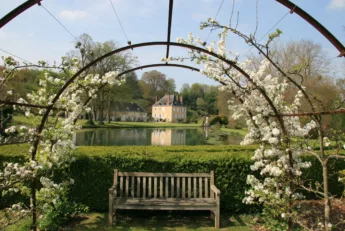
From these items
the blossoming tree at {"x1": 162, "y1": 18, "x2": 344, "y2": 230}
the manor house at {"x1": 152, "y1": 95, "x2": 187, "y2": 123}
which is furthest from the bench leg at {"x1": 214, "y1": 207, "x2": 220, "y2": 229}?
the manor house at {"x1": 152, "y1": 95, "x2": 187, "y2": 123}

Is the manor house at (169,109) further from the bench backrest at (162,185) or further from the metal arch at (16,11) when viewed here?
the metal arch at (16,11)

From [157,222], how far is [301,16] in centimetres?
430

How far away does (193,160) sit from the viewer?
19.3 feet

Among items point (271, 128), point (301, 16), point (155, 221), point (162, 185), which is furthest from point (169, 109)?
point (301, 16)

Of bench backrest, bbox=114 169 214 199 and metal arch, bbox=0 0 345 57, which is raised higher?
metal arch, bbox=0 0 345 57

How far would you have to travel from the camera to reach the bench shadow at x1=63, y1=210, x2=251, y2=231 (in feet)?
16.6

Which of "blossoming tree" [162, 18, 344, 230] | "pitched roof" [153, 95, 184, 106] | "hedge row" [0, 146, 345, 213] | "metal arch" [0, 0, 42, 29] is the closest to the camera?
"metal arch" [0, 0, 42, 29]

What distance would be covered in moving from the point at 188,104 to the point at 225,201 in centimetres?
6960

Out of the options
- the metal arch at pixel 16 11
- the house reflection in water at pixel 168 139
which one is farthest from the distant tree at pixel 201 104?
the metal arch at pixel 16 11

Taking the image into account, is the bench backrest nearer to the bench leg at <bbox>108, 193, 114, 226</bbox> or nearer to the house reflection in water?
the bench leg at <bbox>108, 193, 114, 226</bbox>

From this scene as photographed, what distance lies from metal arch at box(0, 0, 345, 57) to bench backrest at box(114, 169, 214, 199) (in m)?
3.63

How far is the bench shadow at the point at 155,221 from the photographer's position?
5.07 m

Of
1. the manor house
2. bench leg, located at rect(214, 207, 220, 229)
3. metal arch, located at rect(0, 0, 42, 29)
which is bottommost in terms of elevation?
bench leg, located at rect(214, 207, 220, 229)

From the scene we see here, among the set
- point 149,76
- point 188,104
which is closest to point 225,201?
point 149,76
